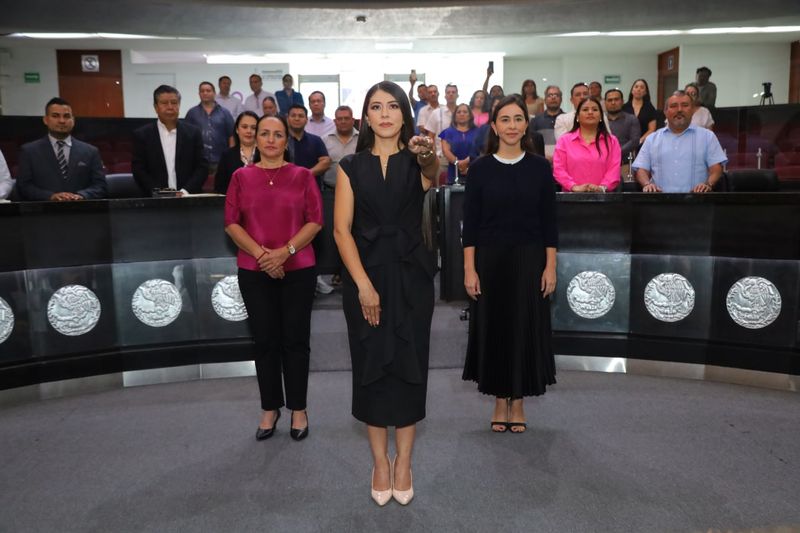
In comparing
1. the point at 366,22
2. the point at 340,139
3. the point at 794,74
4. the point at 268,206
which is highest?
the point at 366,22

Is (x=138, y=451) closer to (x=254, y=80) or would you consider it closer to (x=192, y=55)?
(x=254, y=80)

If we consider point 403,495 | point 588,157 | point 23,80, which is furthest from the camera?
point 23,80

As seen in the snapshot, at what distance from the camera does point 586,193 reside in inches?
176

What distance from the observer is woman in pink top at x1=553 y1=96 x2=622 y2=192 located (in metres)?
4.54

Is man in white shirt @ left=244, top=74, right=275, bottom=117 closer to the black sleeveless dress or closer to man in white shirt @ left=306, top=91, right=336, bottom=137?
man in white shirt @ left=306, top=91, right=336, bottom=137

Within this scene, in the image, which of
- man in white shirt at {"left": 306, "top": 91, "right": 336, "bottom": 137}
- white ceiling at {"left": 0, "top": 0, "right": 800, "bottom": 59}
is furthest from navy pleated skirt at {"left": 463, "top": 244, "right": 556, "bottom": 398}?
white ceiling at {"left": 0, "top": 0, "right": 800, "bottom": 59}

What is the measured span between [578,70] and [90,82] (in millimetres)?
11043

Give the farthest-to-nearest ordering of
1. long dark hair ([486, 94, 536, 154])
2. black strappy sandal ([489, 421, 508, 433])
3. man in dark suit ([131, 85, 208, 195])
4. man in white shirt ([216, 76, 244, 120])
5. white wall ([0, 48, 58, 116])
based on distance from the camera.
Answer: white wall ([0, 48, 58, 116]) < man in white shirt ([216, 76, 244, 120]) < man in dark suit ([131, 85, 208, 195]) < black strappy sandal ([489, 421, 508, 433]) < long dark hair ([486, 94, 536, 154])

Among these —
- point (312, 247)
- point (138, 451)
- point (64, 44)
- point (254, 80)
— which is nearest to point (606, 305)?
point (312, 247)

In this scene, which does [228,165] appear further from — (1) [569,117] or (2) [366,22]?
(2) [366,22]

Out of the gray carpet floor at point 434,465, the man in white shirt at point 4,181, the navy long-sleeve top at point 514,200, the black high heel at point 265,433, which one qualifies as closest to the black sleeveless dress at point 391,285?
the gray carpet floor at point 434,465

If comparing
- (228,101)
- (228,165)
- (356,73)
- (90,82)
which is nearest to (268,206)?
(228,165)

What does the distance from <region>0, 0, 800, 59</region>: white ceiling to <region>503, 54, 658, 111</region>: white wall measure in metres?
1.48

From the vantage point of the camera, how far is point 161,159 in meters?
5.14
